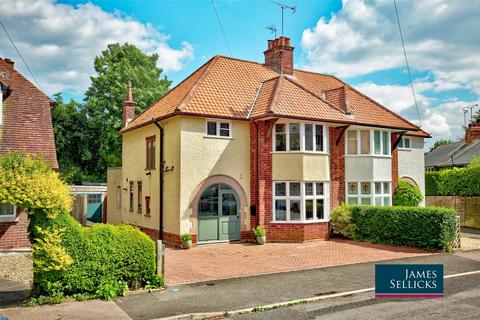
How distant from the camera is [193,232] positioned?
17.9 metres

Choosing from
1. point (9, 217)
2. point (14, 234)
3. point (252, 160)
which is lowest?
point (14, 234)

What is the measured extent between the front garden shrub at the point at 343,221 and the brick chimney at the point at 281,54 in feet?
28.5

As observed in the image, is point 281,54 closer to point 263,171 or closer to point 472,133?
point 263,171

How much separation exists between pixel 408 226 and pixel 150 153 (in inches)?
491

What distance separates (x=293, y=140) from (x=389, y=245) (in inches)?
238

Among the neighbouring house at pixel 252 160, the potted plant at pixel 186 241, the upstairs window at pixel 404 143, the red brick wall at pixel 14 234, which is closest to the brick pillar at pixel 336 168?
the neighbouring house at pixel 252 160

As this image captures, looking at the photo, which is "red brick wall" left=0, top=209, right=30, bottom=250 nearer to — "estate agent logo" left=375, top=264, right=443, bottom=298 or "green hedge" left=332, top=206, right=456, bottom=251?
"estate agent logo" left=375, top=264, right=443, bottom=298

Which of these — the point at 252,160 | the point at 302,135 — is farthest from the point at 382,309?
the point at 252,160

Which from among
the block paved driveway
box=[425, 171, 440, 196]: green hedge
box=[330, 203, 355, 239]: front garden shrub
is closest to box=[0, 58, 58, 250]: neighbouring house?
the block paved driveway

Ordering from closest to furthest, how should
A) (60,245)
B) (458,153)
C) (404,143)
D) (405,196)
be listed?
(60,245) → (405,196) → (404,143) → (458,153)

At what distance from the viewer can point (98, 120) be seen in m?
38.0

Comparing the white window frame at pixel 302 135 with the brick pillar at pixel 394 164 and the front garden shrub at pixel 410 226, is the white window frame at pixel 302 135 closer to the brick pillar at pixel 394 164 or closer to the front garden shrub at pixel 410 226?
the front garden shrub at pixel 410 226

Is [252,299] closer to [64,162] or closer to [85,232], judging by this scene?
[85,232]

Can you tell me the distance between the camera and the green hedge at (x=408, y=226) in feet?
52.6
